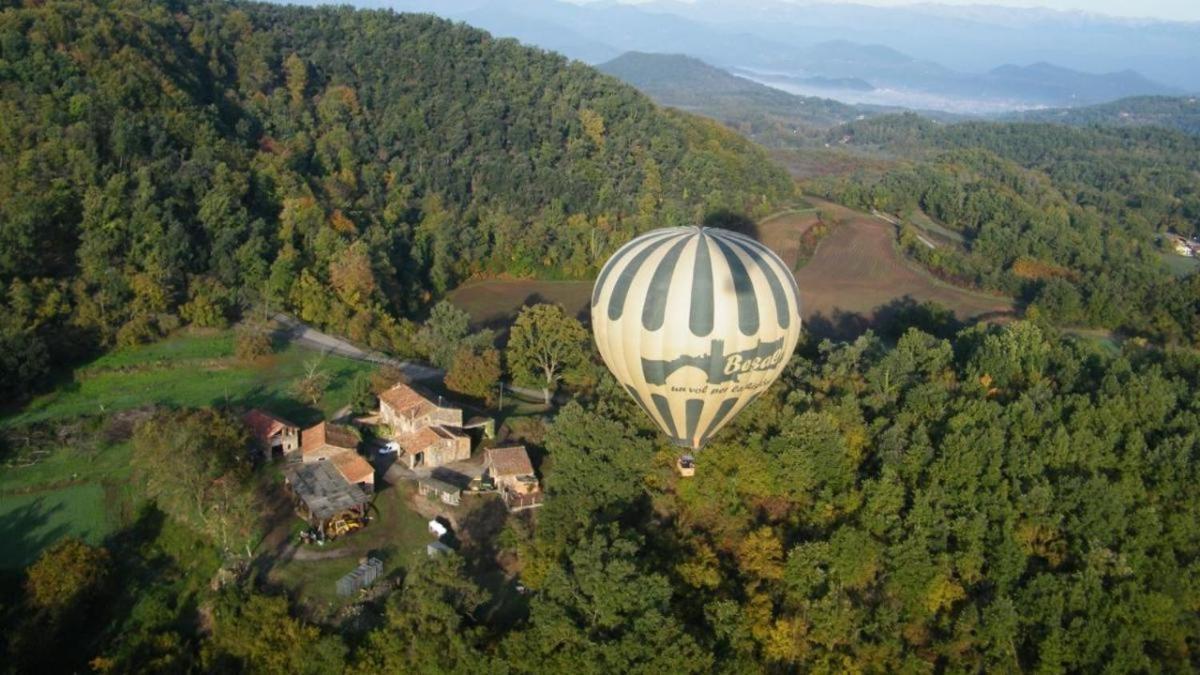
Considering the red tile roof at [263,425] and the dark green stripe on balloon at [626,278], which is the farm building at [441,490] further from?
the dark green stripe on balloon at [626,278]

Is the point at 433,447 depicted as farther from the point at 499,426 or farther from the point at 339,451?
the point at 499,426

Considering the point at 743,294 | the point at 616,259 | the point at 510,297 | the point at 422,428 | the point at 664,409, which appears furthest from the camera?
the point at 510,297

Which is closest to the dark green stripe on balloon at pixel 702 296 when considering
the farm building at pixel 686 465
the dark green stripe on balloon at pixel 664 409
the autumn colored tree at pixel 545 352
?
the dark green stripe on balloon at pixel 664 409

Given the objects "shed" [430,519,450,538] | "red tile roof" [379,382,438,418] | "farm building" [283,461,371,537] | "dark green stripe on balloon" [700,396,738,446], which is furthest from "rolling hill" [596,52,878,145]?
"shed" [430,519,450,538]

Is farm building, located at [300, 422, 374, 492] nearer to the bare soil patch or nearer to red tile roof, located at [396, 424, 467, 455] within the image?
red tile roof, located at [396, 424, 467, 455]

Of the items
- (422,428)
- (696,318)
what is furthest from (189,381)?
(696,318)
